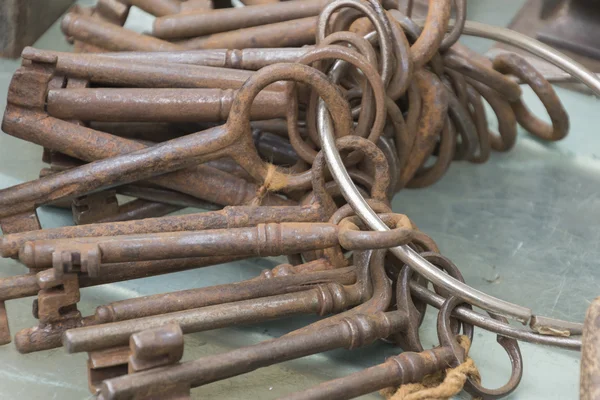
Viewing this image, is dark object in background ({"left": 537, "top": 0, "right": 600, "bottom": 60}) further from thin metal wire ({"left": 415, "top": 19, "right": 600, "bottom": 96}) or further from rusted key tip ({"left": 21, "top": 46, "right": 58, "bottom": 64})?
rusted key tip ({"left": 21, "top": 46, "right": 58, "bottom": 64})

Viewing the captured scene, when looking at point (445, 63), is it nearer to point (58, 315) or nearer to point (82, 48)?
point (82, 48)

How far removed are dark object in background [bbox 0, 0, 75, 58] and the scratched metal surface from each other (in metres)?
0.03

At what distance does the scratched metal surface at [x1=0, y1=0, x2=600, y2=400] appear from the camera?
1229 mm

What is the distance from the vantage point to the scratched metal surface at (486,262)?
123 centimetres

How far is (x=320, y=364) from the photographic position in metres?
1.29

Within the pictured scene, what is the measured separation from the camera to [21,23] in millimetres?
1898

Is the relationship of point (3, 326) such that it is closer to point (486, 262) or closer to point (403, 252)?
point (403, 252)

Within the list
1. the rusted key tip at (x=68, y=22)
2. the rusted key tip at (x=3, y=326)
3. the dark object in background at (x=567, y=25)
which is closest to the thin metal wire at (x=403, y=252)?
the rusted key tip at (x=3, y=326)

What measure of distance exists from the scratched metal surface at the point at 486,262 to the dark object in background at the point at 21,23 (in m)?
0.03

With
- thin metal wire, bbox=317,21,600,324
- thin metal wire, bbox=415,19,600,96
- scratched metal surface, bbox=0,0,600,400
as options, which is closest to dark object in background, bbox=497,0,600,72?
scratched metal surface, bbox=0,0,600,400

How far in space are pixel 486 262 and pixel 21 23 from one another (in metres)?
1.27

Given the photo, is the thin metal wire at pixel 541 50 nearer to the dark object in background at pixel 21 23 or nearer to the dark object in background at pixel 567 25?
the dark object in background at pixel 567 25

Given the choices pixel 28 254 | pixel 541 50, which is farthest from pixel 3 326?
pixel 541 50

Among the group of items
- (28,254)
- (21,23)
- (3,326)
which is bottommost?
(3,326)
